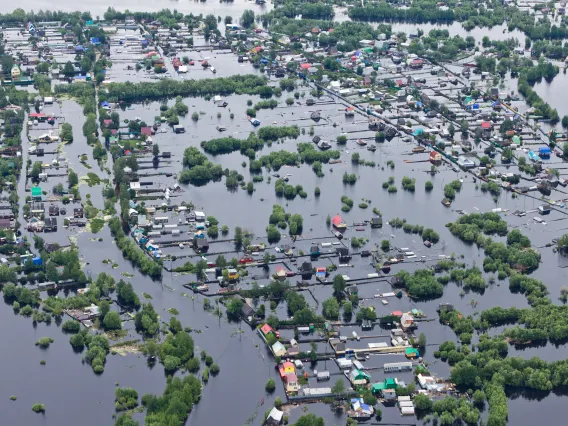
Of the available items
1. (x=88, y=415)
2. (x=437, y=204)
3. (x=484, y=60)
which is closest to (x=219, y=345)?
(x=88, y=415)

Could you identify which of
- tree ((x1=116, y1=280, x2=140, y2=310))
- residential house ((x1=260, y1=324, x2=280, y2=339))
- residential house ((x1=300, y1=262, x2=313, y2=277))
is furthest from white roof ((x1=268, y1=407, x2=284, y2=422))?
residential house ((x1=300, y1=262, x2=313, y2=277))

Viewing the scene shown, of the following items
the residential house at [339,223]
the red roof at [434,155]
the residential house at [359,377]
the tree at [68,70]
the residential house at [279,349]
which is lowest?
the residential house at [359,377]

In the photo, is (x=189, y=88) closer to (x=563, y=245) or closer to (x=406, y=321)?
(x=563, y=245)

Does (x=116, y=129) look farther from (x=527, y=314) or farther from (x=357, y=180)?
(x=527, y=314)

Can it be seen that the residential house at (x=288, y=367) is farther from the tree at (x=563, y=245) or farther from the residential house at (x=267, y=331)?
the tree at (x=563, y=245)

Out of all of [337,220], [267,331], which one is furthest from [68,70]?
[267,331]

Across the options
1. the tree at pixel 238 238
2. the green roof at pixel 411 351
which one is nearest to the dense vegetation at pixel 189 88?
the tree at pixel 238 238
